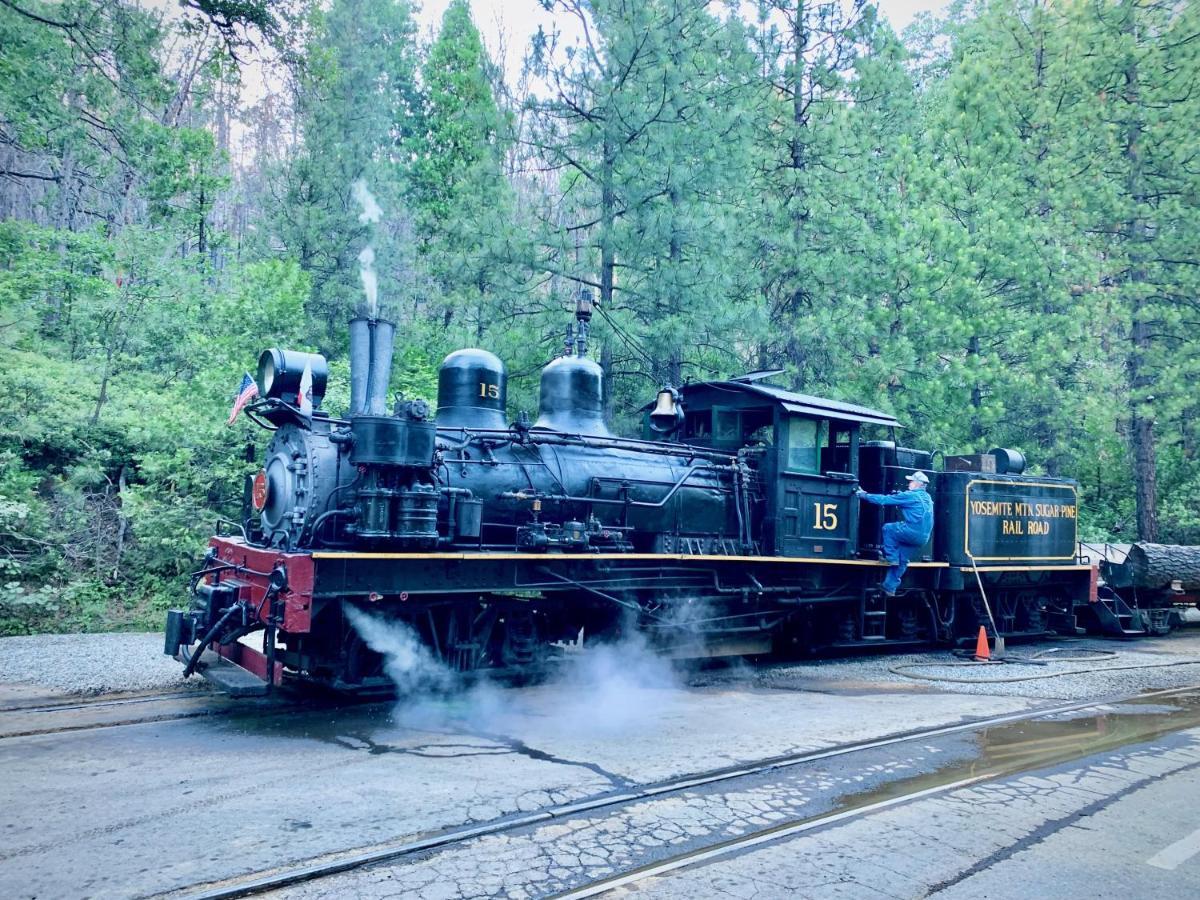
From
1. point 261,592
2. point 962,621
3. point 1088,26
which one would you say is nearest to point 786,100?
point 1088,26

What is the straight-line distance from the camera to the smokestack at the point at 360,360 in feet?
25.8

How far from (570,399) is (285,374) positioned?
331cm

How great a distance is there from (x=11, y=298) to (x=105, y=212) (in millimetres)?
11157

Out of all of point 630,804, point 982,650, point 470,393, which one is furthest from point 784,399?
point 630,804

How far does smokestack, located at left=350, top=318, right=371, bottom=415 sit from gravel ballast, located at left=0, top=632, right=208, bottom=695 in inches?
120

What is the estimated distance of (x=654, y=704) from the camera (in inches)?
315

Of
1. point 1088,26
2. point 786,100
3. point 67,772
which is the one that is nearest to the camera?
point 67,772

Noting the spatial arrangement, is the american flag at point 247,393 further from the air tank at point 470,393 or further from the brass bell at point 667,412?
the brass bell at point 667,412

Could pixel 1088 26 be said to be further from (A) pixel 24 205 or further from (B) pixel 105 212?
(A) pixel 24 205

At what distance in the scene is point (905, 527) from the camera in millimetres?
10648

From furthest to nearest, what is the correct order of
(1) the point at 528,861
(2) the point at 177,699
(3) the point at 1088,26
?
(3) the point at 1088,26, (2) the point at 177,699, (1) the point at 528,861

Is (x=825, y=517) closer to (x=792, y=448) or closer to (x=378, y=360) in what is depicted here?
(x=792, y=448)

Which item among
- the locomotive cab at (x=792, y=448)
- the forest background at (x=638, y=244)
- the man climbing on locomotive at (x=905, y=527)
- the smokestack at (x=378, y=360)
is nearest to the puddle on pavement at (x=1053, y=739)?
the man climbing on locomotive at (x=905, y=527)

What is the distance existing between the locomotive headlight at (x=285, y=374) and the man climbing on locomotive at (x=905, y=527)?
6616 mm
